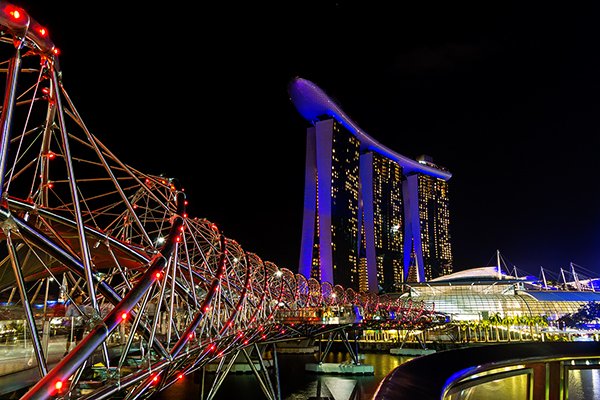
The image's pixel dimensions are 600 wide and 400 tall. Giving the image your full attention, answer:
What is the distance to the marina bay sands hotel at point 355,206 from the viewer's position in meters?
113

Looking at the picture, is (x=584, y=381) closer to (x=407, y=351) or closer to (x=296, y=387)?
(x=296, y=387)

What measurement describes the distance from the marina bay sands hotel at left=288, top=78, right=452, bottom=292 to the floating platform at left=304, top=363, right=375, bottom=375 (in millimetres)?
53038

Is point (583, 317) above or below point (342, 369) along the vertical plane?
above

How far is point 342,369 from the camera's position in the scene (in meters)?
47.7

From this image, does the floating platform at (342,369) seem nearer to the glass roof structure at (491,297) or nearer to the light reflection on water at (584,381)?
the light reflection on water at (584,381)

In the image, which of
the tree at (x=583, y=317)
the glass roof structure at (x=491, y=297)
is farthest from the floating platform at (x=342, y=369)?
the tree at (x=583, y=317)

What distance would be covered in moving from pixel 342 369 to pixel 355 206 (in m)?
106

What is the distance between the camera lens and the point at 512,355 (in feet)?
26.7

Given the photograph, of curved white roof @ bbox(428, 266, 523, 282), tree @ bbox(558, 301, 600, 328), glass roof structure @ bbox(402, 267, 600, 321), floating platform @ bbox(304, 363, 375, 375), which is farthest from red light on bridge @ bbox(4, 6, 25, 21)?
curved white roof @ bbox(428, 266, 523, 282)

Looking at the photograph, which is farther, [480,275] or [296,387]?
[480,275]

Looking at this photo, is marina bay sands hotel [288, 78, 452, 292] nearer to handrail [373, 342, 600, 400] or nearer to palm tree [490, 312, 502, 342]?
palm tree [490, 312, 502, 342]

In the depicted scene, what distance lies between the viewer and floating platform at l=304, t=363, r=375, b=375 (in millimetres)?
47122

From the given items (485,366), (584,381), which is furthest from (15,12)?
(584,381)

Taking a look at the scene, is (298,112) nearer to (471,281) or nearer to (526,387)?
(471,281)
